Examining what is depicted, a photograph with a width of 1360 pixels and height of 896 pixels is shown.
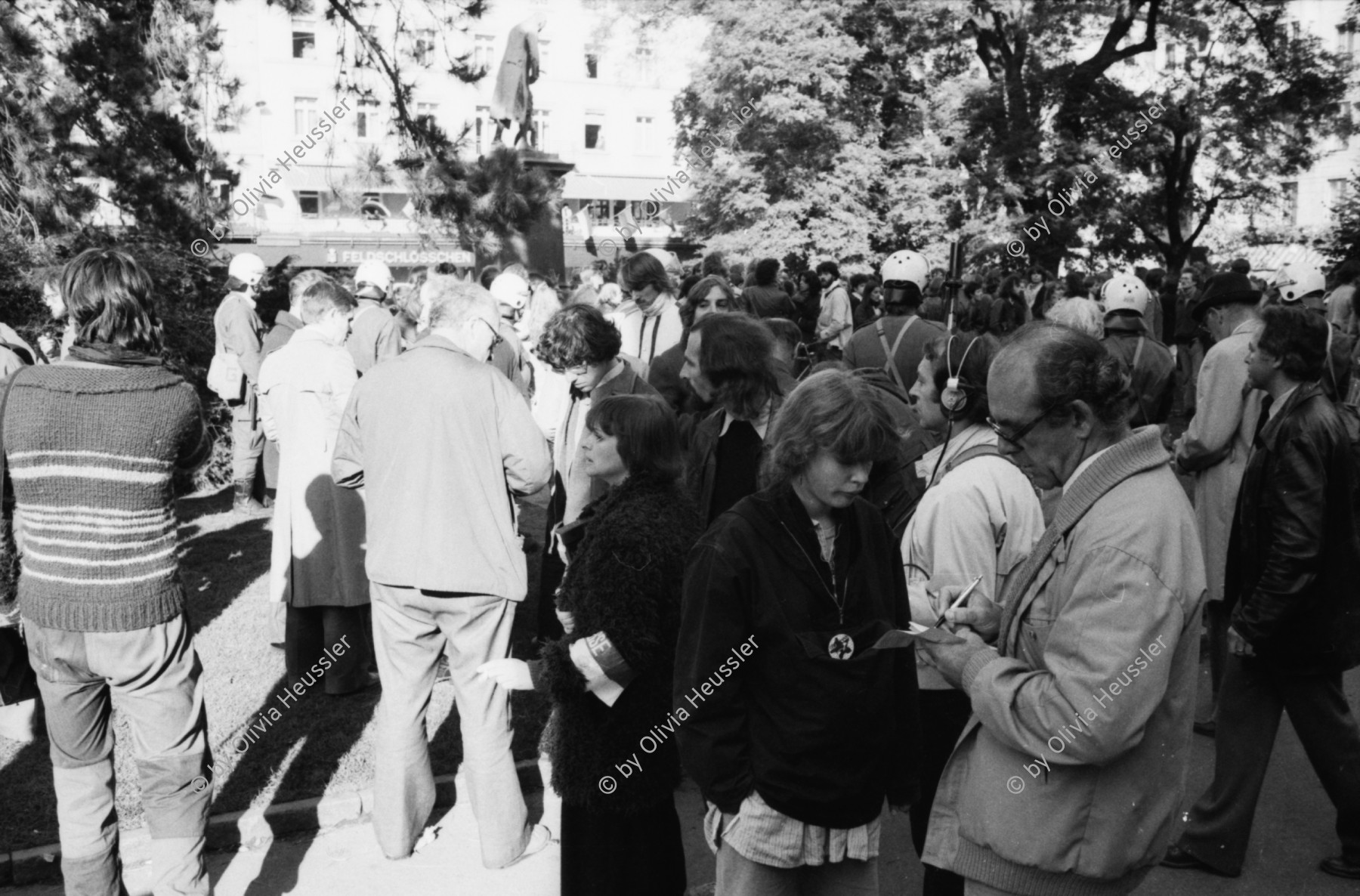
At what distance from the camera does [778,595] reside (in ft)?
9.00

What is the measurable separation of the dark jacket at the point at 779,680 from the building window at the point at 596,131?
44.6m

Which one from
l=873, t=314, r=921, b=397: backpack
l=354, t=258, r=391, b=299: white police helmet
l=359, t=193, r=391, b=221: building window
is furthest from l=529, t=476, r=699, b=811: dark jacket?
l=359, t=193, r=391, b=221: building window

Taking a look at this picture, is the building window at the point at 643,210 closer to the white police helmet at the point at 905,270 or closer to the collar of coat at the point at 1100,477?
the white police helmet at the point at 905,270

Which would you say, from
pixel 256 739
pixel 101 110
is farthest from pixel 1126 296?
pixel 101 110

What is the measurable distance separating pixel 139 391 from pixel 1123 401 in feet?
8.52

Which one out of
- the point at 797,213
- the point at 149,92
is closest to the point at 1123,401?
the point at 149,92

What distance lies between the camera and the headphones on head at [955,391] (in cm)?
365

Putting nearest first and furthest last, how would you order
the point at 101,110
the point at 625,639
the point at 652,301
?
the point at 625,639 < the point at 652,301 < the point at 101,110

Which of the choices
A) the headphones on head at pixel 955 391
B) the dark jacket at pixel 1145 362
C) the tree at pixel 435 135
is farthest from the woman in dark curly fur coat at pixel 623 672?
the tree at pixel 435 135

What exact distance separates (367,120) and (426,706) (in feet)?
25.4

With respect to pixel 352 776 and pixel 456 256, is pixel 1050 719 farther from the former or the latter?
pixel 456 256

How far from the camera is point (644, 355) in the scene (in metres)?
7.69

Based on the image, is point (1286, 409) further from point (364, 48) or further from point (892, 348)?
point (364, 48)

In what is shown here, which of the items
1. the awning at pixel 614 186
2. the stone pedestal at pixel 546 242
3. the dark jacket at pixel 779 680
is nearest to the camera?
the dark jacket at pixel 779 680
